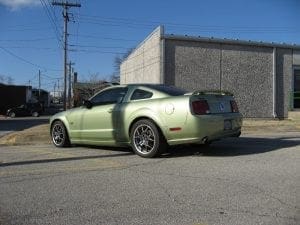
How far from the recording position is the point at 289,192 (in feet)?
22.2

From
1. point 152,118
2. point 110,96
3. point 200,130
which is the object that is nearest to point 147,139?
point 152,118

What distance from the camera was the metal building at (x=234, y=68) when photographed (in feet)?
82.3

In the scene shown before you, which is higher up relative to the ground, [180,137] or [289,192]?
[180,137]

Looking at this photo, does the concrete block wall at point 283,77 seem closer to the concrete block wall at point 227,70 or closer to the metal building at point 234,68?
the metal building at point 234,68

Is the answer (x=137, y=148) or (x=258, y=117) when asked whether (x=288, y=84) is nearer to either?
(x=258, y=117)

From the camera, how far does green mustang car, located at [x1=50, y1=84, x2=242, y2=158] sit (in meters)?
9.68

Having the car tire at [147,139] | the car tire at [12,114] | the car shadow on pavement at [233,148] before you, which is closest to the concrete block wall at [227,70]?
the car shadow on pavement at [233,148]

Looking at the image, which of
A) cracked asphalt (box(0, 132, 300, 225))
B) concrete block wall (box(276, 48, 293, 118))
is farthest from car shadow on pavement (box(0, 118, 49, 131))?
cracked asphalt (box(0, 132, 300, 225))

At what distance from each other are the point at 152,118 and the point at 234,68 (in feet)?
56.1

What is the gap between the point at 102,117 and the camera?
36.4ft

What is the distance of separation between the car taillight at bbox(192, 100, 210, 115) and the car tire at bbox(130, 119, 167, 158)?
0.84 meters

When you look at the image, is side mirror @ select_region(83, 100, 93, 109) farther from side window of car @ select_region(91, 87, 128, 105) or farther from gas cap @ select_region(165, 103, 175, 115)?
gas cap @ select_region(165, 103, 175, 115)

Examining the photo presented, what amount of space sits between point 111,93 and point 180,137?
7.19 ft

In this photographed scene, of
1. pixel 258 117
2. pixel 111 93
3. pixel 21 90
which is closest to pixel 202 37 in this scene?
pixel 258 117
